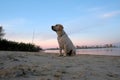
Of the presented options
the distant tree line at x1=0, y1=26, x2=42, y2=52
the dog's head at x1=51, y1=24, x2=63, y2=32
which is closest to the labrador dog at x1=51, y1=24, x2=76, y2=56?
the dog's head at x1=51, y1=24, x2=63, y2=32

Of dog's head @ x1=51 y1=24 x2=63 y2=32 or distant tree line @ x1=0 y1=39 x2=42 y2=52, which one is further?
distant tree line @ x1=0 y1=39 x2=42 y2=52

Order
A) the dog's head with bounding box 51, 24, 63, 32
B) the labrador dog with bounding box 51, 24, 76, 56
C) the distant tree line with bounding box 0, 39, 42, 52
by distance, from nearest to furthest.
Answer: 1. the labrador dog with bounding box 51, 24, 76, 56
2. the dog's head with bounding box 51, 24, 63, 32
3. the distant tree line with bounding box 0, 39, 42, 52

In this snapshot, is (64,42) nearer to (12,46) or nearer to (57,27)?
(57,27)

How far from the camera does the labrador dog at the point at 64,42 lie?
1077 cm

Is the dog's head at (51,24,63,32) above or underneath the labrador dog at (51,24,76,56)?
above

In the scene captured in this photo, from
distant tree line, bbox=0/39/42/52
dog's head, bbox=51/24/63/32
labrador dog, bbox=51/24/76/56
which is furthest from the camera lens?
distant tree line, bbox=0/39/42/52

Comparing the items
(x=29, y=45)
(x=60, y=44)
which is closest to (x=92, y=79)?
(x=60, y=44)

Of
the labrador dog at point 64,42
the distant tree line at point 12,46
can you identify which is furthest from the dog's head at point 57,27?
the distant tree line at point 12,46

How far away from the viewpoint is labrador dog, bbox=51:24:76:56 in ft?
35.3

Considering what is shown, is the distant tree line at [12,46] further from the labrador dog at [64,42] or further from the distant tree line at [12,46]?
the labrador dog at [64,42]

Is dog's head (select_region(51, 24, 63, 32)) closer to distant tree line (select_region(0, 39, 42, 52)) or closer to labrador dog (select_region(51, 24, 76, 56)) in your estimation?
labrador dog (select_region(51, 24, 76, 56))

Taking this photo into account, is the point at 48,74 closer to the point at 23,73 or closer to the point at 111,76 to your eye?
the point at 23,73

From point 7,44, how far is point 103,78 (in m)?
14.4

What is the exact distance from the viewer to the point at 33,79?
4285 mm
